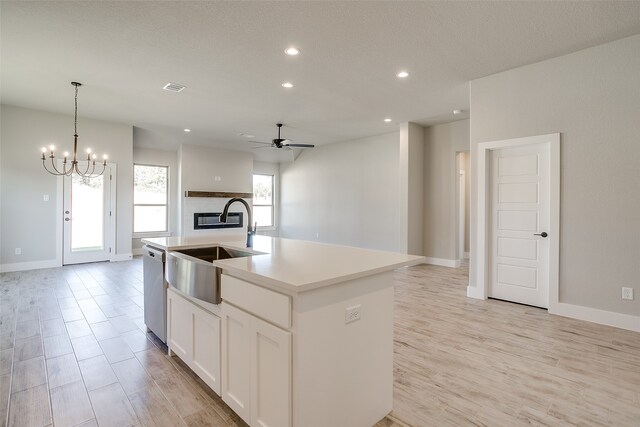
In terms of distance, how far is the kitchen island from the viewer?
1.33 meters

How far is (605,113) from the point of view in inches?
125

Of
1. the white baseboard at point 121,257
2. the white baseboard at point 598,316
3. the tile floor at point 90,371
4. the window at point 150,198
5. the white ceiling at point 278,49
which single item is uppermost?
the white ceiling at point 278,49

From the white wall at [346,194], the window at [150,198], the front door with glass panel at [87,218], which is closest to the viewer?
the front door with glass panel at [87,218]

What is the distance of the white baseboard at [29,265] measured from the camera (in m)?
5.38

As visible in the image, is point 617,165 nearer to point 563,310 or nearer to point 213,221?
point 563,310

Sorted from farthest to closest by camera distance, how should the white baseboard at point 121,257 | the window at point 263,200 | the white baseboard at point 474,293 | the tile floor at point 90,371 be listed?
the window at point 263,200 < the white baseboard at point 121,257 < the white baseboard at point 474,293 < the tile floor at point 90,371

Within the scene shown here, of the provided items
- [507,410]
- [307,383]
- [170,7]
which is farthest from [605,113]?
[170,7]

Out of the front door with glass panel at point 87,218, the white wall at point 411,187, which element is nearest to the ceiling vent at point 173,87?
the front door with glass panel at point 87,218

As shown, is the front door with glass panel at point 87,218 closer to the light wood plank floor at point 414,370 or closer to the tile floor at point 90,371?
the tile floor at point 90,371

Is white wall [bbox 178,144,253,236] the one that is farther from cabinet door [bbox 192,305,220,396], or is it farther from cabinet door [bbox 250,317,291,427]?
cabinet door [bbox 250,317,291,427]

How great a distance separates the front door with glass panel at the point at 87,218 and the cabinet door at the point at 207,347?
5.59m

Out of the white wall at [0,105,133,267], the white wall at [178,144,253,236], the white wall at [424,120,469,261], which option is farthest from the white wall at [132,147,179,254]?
the white wall at [424,120,469,261]

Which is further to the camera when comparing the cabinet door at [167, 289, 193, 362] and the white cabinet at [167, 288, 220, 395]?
the cabinet door at [167, 289, 193, 362]

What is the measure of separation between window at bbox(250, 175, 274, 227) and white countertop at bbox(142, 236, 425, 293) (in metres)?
7.98
